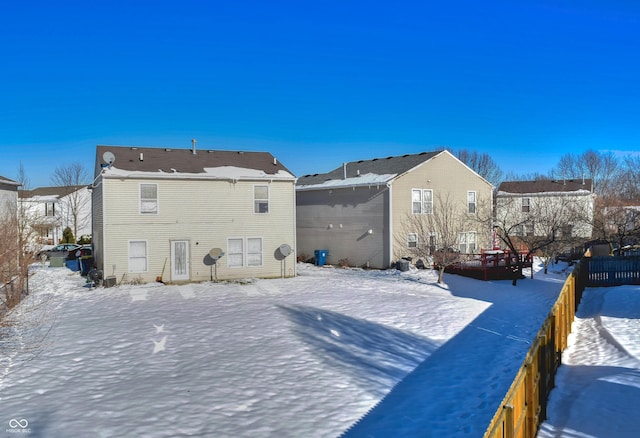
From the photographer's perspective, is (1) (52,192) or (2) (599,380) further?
(1) (52,192)

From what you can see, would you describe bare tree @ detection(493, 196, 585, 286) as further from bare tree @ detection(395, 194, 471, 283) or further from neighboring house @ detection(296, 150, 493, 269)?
neighboring house @ detection(296, 150, 493, 269)

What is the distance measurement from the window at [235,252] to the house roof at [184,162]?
3240mm

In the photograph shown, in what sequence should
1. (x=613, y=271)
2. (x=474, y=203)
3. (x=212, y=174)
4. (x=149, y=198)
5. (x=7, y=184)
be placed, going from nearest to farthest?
(x=613, y=271), (x=149, y=198), (x=212, y=174), (x=7, y=184), (x=474, y=203)

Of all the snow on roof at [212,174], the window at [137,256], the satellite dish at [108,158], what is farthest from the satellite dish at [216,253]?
the satellite dish at [108,158]

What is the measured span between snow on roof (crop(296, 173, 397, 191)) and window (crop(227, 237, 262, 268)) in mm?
7532

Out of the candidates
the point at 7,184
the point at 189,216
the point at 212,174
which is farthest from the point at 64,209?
the point at 212,174

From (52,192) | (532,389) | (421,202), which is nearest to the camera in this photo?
(532,389)

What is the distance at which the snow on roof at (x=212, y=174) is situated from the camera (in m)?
21.3

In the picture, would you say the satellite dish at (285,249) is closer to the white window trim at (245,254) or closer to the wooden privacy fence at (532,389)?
the white window trim at (245,254)

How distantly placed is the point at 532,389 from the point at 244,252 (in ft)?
59.3

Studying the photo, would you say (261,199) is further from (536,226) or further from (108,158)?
(536,226)

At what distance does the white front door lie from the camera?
72.2ft

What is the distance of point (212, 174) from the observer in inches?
900

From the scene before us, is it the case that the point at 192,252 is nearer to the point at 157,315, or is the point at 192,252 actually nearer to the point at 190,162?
the point at 190,162
